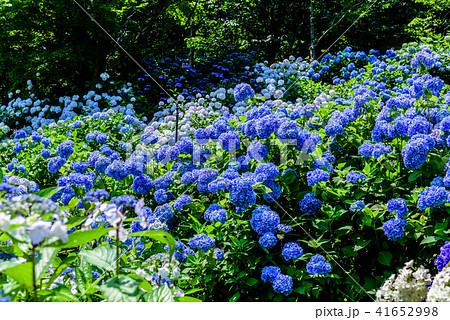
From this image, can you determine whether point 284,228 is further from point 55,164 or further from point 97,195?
point 55,164

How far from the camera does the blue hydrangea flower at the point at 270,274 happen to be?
213 cm

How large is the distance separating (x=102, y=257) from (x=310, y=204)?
144cm

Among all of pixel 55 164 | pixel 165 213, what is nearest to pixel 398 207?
pixel 165 213

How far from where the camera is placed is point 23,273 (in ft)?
3.26

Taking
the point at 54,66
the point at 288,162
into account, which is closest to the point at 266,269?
the point at 288,162

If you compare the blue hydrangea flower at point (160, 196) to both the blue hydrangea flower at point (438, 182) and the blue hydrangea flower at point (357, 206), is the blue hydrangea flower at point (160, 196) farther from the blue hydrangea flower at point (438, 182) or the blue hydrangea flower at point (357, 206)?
the blue hydrangea flower at point (438, 182)

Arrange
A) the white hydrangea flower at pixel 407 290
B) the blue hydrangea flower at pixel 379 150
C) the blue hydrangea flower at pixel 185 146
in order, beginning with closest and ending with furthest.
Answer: the white hydrangea flower at pixel 407 290, the blue hydrangea flower at pixel 379 150, the blue hydrangea flower at pixel 185 146

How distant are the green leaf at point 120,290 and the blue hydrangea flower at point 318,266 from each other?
1326 mm

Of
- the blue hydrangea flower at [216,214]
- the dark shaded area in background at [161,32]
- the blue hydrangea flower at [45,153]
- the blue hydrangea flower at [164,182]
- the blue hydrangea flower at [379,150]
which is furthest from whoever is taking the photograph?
the dark shaded area in background at [161,32]

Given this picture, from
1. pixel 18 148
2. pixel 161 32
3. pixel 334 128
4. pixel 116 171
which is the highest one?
pixel 161 32

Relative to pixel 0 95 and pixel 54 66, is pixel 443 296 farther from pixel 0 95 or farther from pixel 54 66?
pixel 0 95


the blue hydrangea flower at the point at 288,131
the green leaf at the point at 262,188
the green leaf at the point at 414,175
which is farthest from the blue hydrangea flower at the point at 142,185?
the green leaf at the point at 414,175

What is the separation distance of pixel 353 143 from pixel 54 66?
18.3 feet

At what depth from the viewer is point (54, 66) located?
6617mm
